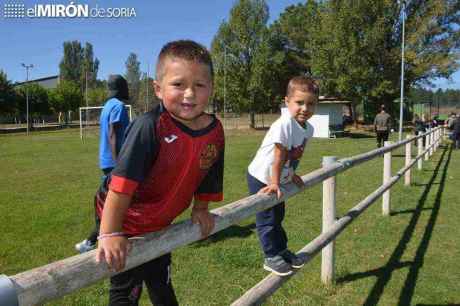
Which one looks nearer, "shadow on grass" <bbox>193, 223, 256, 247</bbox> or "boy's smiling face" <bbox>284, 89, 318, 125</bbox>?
"boy's smiling face" <bbox>284, 89, 318, 125</bbox>

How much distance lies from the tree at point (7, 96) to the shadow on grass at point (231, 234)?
54.5m

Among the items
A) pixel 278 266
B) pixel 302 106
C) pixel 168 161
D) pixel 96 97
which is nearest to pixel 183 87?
pixel 168 161

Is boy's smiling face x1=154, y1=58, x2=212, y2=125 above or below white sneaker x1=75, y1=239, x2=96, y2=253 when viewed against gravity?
above

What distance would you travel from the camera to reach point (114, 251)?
137cm

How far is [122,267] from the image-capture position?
4.45 ft

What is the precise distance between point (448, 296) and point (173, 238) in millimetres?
3550

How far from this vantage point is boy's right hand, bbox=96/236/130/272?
130 cm

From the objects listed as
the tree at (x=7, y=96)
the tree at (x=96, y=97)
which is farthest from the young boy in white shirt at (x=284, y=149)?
the tree at (x=96, y=97)

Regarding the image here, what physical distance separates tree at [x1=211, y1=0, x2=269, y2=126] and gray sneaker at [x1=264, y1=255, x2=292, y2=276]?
133ft

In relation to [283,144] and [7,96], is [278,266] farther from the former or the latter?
[7,96]

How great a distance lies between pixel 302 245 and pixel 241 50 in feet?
132

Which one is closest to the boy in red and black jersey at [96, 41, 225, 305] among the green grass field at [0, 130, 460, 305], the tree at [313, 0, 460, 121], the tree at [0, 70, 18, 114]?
the green grass field at [0, 130, 460, 305]

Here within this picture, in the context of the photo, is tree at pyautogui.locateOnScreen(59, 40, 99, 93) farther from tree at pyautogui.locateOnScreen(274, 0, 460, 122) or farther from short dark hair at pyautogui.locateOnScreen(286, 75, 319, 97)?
short dark hair at pyautogui.locateOnScreen(286, 75, 319, 97)

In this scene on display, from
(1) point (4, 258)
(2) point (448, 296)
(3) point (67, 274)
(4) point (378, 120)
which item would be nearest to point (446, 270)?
(2) point (448, 296)
